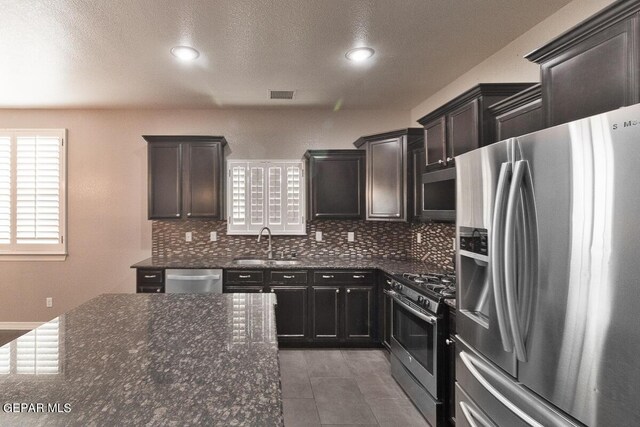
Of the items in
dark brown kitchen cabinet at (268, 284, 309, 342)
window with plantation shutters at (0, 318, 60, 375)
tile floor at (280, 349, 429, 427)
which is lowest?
tile floor at (280, 349, 429, 427)

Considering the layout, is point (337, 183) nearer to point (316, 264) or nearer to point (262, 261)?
point (316, 264)

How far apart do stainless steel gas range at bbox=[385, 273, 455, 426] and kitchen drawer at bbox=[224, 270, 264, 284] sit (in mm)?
1441

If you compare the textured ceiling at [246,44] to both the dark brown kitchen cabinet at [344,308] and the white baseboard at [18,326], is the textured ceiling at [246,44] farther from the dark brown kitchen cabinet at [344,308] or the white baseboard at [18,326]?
the white baseboard at [18,326]

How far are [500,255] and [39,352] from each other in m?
1.93

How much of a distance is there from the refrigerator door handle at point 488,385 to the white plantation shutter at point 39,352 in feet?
5.82

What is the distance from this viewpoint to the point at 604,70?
1.21 m

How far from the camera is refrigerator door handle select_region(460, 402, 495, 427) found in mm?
1573

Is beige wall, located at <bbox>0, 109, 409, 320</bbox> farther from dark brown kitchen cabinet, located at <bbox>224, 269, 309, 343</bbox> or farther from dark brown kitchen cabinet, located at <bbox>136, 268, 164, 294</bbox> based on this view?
dark brown kitchen cabinet, located at <bbox>224, 269, 309, 343</bbox>

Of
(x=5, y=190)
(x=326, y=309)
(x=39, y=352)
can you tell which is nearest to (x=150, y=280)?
(x=326, y=309)

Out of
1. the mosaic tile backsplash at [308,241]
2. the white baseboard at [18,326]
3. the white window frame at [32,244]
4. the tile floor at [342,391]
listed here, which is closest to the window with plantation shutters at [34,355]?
the tile floor at [342,391]

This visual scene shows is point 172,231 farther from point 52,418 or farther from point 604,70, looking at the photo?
point 604,70

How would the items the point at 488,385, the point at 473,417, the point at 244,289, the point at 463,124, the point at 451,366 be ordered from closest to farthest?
the point at 488,385 → the point at 473,417 → the point at 451,366 → the point at 463,124 → the point at 244,289

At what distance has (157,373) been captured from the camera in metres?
1.12

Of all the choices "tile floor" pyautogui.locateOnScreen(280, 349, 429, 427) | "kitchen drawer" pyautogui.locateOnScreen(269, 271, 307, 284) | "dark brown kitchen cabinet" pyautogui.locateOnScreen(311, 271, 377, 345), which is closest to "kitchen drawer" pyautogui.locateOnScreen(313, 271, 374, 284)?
"dark brown kitchen cabinet" pyautogui.locateOnScreen(311, 271, 377, 345)
